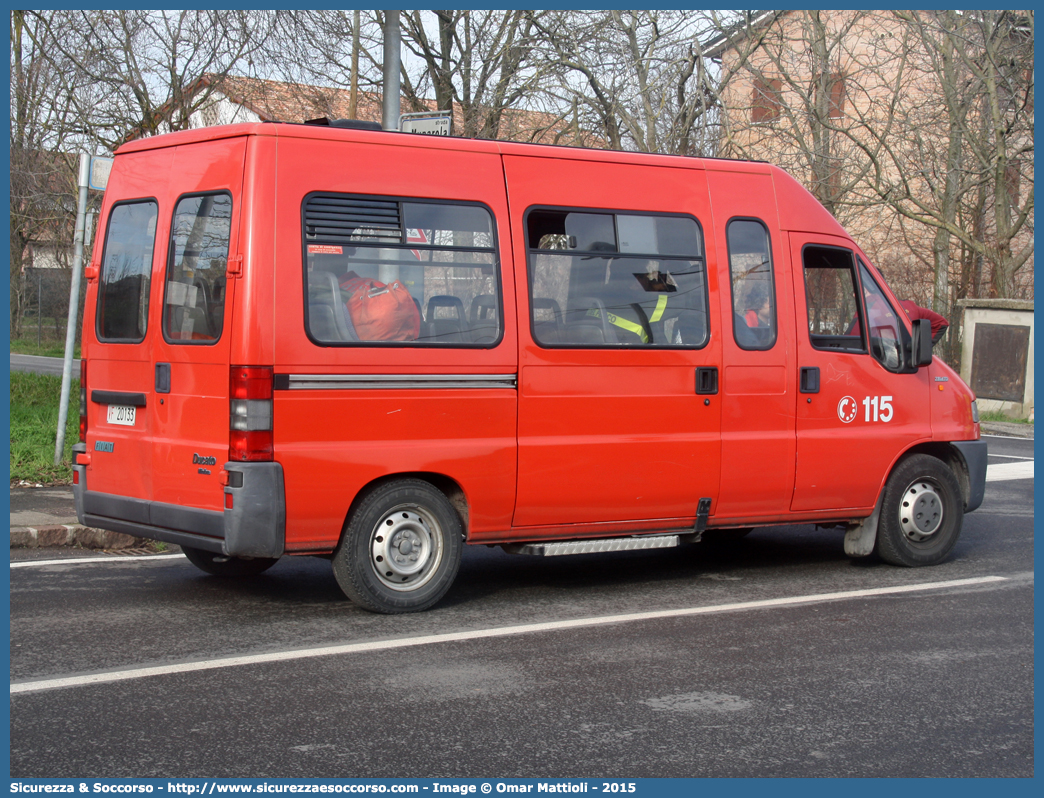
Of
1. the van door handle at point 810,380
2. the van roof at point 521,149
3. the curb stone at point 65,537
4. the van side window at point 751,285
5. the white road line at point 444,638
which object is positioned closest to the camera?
the white road line at point 444,638

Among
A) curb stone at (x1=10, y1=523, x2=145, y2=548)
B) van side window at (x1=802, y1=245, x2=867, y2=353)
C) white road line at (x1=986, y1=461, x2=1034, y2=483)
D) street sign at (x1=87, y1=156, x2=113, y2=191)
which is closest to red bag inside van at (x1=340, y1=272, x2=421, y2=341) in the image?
van side window at (x1=802, y1=245, x2=867, y2=353)

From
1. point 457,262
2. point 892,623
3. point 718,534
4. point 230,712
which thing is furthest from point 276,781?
point 718,534

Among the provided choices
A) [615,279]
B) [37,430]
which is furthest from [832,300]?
[37,430]

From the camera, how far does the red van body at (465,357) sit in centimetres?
606

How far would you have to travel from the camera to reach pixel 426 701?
4859 millimetres

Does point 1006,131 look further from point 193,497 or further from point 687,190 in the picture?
point 193,497

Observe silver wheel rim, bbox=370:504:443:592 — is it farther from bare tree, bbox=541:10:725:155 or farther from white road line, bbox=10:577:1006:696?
bare tree, bbox=541:10:725:155

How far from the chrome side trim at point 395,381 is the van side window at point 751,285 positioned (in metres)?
1.70

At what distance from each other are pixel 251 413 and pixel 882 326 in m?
4.52

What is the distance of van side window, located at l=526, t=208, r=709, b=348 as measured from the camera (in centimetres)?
682

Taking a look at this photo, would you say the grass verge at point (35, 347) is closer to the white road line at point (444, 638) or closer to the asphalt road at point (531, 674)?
the asphalt road at point (531, 674)

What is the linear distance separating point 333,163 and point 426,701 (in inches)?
117

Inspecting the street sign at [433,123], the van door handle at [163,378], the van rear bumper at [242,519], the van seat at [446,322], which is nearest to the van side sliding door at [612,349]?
the van seat at [446,322]

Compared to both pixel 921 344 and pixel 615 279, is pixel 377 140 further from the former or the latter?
pixel 921 344
